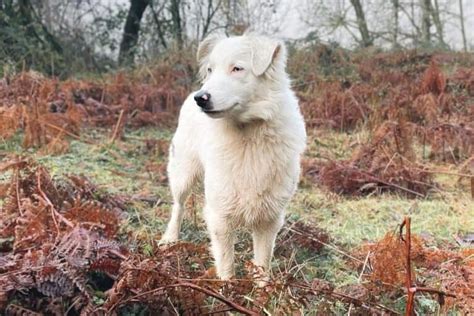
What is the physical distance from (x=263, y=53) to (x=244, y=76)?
0.59ft

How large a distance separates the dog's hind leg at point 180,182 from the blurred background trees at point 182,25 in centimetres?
865

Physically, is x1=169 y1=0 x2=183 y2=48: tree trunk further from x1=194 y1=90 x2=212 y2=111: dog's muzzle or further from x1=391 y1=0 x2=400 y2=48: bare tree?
x1=194 y1=90 x2=212 y2=111: dog's muzzle

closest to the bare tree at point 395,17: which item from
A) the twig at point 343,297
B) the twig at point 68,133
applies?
the twig at point 68,133

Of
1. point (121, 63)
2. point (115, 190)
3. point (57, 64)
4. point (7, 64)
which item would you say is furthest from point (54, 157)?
point (121, 63)

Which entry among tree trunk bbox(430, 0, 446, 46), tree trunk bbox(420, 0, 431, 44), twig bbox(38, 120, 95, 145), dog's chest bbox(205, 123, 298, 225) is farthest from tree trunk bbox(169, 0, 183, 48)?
dog's chest bbox(205, 123, 298, 225)

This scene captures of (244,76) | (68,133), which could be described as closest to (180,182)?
(244,76)

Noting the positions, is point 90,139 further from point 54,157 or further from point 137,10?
point 137,10

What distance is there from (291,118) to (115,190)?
2.66 meters

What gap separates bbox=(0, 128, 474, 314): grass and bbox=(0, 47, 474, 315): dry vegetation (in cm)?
7

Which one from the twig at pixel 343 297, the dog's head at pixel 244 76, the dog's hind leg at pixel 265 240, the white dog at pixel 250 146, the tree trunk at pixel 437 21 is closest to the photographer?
the twig at pixel 343 297

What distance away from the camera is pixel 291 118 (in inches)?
138

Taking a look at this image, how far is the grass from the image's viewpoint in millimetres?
3916

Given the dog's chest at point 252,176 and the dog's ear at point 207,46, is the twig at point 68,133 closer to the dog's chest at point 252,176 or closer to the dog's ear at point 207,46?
the dog's ear at point 207,46

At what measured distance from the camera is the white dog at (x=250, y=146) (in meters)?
3.33
